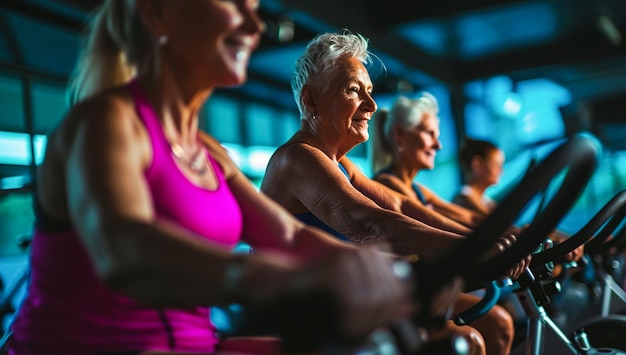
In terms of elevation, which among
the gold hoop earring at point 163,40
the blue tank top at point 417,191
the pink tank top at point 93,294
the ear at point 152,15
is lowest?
the blue tank top at point 417,191

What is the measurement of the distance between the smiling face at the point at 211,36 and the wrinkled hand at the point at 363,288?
1.32 ft

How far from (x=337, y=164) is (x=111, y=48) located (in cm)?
99

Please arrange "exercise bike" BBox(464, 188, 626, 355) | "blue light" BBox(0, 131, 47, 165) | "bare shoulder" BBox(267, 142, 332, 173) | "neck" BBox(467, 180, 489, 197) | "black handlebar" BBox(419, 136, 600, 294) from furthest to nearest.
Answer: "blue light" BBox(0, 131, 47, 165)
"neck" BBox(467, 180, 489, 197)
"bare shoulder" BBox(267, 142, 332, 173)
"exercise bike" BBox(464, 188, 626, 355)
"black handlebar" BBox(419, 136, 600, 294)

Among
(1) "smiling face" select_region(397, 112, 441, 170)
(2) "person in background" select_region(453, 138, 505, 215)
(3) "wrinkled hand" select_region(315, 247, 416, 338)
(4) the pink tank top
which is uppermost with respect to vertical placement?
(3) "wrinkled hand" select_region(315, 247, 416, 338)

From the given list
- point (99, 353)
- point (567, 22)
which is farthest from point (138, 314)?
point (567, 22)

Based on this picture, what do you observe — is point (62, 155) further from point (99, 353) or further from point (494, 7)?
point (494, 7)

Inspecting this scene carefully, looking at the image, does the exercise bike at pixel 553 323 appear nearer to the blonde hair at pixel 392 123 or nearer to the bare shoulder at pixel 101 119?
the bare shoulder at pixel 101 119

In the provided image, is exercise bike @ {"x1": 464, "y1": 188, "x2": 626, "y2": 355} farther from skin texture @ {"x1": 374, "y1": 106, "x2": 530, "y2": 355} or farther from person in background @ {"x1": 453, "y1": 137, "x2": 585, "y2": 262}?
person in background @ {"x1": 453, "y1": 137, "x2": 585, "y2": 262}

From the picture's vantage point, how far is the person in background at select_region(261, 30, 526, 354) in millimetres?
1751

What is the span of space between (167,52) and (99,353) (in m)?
0.44

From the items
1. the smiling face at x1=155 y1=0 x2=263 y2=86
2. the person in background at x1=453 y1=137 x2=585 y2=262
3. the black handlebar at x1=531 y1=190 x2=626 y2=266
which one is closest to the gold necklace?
the smiling face at x1=155 y1=0 x2=263 y2=86

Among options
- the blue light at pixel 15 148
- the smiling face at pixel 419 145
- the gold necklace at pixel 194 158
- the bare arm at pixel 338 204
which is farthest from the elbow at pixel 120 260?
the blue light at pixel 15 148

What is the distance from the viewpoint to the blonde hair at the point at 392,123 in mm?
3424

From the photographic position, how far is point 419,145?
3361mm
